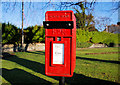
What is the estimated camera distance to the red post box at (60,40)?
3.12 meters

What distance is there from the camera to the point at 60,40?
3145 mm

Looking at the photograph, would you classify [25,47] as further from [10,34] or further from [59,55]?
[59,55]

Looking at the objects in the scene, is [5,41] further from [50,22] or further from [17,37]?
[50,22]

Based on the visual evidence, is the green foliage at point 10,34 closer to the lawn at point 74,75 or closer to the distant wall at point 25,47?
the distant wall at point 25,47

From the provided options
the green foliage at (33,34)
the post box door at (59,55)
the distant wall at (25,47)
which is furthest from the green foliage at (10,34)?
the post box door at (59,55)

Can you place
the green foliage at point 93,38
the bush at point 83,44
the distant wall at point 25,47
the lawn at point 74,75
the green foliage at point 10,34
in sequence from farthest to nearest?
the green foliage at point 93,38 < the bush at point 83,44 < the distant wall at point 25,47 < the green foliage at point 10,34 < the lawn at point 74,75

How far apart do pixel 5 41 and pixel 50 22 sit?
58.2 feet

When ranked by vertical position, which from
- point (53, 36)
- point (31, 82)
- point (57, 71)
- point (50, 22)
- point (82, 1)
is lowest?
point (31, 82)

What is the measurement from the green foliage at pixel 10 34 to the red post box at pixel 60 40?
57.4ft

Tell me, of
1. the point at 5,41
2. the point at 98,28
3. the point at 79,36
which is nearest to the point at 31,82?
the point at 5,41

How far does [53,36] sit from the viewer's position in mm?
3158

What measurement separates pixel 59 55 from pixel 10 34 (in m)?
17.8

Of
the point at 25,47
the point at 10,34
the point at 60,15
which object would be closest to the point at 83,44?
the point at 25,47

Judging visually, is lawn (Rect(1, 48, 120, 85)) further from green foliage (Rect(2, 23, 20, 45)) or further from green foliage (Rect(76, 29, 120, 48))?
green foliage (Rect(76, 29, 120, 48))
